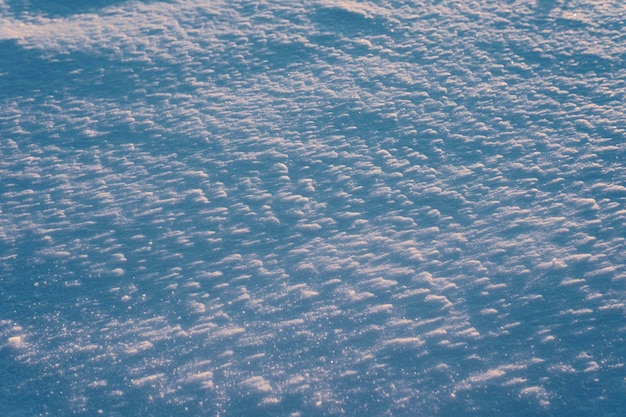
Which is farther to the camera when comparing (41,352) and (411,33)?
(411,33)

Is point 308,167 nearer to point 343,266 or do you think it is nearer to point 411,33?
point 343,266

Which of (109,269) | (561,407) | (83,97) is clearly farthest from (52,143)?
(561,407)

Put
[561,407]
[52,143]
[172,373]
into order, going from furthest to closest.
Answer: [52,143] → [172,373] → [561,407]

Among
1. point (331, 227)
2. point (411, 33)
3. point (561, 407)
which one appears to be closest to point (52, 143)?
point (331, 227)

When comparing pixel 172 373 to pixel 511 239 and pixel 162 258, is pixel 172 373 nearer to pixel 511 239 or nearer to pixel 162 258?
pixel 162 258

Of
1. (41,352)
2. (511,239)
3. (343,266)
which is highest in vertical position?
(511,239)

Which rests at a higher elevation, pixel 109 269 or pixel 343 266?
pixel 343 266

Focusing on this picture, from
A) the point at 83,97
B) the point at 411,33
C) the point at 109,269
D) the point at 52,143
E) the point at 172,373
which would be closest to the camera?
the point at 172,373
